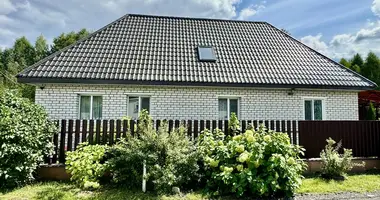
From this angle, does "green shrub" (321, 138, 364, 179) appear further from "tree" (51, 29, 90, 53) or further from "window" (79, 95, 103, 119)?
"tree" (51, 29, 90, 53)

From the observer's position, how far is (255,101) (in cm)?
919

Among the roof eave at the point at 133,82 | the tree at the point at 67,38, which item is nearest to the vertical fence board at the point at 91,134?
the roof eave at the point at 133,82

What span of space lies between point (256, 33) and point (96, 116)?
8.79m

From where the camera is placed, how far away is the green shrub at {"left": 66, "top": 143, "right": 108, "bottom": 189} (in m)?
4.80

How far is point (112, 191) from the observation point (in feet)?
15.5

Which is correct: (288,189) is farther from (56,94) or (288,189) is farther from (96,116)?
(56,94)

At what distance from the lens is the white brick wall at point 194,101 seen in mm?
8273

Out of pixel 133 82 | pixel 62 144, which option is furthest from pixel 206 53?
pixel 62 144

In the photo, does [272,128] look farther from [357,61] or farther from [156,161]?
[357,61]

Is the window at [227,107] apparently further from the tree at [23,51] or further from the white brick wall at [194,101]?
the tree at [23,51]

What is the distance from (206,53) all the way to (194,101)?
2.57m

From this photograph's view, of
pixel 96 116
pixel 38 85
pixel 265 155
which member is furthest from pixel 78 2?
pixel 265 155

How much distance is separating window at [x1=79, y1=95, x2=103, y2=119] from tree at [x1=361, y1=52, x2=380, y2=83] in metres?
34.8

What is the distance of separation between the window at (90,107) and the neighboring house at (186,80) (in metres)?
0.03
